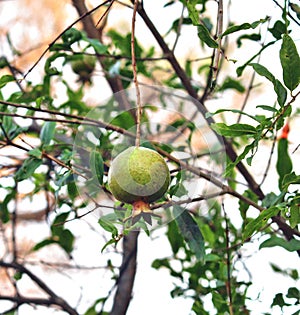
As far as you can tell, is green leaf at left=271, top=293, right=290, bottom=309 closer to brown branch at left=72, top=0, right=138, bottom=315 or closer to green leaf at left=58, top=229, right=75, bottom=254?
brown branch at left=72, top=0, right=138, bottom=315

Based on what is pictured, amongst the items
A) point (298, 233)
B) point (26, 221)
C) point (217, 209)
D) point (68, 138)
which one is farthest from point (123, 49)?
point (26, 221)

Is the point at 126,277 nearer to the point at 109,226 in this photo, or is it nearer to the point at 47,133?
the point at 47,133

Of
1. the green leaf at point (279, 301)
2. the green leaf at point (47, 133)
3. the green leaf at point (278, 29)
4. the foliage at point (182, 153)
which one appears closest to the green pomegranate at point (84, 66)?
the foliage at point (182, 153)

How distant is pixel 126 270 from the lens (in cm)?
147

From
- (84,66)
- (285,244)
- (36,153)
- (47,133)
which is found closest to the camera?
(285,244)

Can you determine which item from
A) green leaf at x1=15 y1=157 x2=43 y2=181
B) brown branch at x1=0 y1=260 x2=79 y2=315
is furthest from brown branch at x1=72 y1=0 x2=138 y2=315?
green leaf at x1=15 y1=157 x2=43 y2=181

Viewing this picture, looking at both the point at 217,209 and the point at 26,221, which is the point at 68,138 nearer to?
the point at 217,209

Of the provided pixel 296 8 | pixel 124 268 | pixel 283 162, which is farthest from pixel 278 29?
pixel 124 268

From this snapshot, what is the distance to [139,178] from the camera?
647 millimetres

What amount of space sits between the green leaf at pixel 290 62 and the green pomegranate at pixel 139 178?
0.66ft

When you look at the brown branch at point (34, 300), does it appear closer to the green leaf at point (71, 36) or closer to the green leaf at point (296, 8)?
the green leaf at point (71, 36)

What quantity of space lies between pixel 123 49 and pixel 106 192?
0.76 m

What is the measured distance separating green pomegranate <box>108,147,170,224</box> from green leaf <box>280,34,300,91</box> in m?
0.20

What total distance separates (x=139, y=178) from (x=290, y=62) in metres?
0.24
